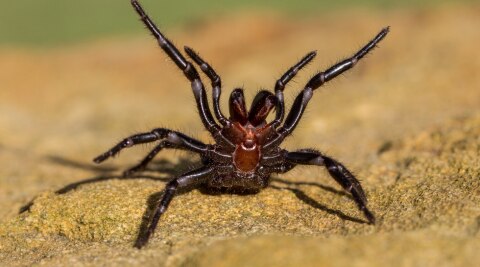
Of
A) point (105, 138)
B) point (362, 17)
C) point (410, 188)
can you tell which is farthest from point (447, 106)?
point (362, 17)

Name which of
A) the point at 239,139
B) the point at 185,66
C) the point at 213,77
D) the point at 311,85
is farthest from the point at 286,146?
the point at 185,66

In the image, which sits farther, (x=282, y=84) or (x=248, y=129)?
(x=282, y=84)

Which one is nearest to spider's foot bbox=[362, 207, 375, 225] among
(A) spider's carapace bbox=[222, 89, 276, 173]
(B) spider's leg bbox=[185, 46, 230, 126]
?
(A) spider's carapace bbox=[222, 89, 276, 173]

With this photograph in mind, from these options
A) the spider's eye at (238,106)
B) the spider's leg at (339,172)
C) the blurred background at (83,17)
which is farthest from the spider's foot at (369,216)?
the blurred background at (83,17)

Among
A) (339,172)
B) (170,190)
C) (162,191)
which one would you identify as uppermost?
(162,191)

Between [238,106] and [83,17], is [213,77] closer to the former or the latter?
[238,106]

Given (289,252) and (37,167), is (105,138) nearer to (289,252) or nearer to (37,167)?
(37,167)

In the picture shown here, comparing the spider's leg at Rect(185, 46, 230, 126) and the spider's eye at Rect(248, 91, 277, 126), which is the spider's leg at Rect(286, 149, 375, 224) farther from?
the spider's leg at Rect(185, 46, 230, 126)
